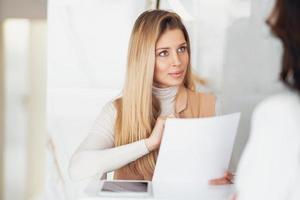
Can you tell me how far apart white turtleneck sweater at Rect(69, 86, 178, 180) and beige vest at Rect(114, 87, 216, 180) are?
0.02 meters

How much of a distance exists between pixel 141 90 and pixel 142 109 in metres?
0.06

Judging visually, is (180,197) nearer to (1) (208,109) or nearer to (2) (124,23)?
(1) (208,109)

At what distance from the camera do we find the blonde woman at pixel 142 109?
1398mm

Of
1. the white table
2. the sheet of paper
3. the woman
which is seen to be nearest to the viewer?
the woman

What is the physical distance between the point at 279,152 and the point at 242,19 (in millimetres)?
787

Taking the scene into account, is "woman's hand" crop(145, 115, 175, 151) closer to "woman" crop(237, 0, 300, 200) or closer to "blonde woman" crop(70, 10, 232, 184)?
"blonde woman" crop(70, 10, 232, 184)

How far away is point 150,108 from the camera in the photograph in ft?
4.61

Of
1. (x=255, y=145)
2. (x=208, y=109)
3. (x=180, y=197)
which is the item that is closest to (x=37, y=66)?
(x=208, y=109)

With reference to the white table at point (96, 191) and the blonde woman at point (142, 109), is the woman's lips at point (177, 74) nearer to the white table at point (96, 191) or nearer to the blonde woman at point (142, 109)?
the blonde woman at point (142, 109)

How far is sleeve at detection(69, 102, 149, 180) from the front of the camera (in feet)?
4.59

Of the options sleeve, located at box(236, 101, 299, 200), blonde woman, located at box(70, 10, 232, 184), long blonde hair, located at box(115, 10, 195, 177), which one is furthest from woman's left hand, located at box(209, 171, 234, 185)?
sleeve, located at box(236, 101, 299, 200)

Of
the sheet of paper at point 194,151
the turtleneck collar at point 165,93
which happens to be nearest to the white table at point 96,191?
the sheet of paper at point 194,151

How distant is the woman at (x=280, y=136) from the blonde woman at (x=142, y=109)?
0.65 metres

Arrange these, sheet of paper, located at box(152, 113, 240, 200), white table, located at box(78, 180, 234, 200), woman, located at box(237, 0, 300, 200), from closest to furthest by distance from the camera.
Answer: woman, located at box(237, 0, 300, 200)
white table, located at box(78, 180, 234, 200)
sheet of paper, located at box(152, 113, 240, 200)
